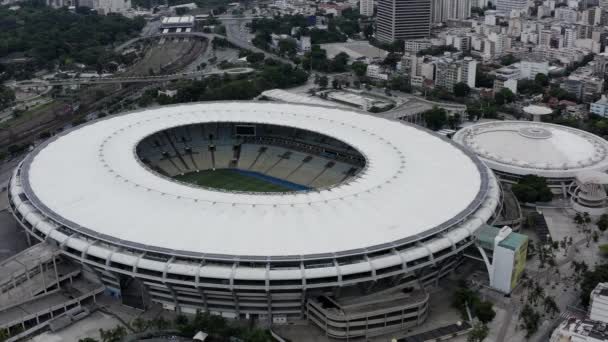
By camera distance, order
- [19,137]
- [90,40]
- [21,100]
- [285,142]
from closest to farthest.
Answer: [285,142]
[19,137]
[21,100]
[90,40]

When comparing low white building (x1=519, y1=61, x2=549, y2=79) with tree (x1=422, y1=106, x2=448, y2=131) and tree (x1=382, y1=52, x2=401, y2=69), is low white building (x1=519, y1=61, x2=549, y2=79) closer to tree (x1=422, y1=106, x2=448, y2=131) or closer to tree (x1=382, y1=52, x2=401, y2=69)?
tree (x1=382, y1=52, x2=401, y2=69)

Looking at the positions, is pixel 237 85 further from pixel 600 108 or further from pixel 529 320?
pixel 529 320

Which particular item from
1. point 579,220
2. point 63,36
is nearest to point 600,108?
point 579,220

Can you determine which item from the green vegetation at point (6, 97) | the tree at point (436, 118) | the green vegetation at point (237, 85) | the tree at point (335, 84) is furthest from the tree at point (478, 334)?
the green vegetation at point (6, 97)

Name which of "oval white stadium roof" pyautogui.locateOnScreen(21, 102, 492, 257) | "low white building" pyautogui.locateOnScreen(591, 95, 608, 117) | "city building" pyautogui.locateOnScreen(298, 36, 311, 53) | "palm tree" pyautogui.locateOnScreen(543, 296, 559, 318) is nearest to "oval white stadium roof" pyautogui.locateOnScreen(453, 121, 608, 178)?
"oval white stadium roof" pyautogui.locateOnScreen(21, 102, 492, 257)

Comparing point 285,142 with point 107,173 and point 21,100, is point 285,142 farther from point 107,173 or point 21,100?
point 21,100

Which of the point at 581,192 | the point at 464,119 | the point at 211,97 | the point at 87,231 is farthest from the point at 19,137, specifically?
the point at 581,192

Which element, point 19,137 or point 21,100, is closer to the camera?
point 19,137
